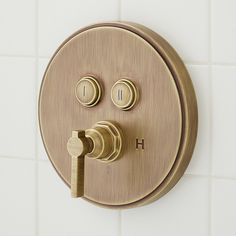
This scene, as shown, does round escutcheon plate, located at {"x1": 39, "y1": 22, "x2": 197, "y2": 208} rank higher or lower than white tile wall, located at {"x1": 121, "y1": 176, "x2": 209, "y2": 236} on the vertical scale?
higher

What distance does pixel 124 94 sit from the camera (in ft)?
2.77

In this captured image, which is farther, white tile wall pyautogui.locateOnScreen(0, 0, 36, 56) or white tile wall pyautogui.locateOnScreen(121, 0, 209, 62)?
white tile wall pyautogui.locateOnScreen(0, 0, 36, 56)

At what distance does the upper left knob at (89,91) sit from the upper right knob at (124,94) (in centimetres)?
3

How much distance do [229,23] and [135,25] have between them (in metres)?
0.12

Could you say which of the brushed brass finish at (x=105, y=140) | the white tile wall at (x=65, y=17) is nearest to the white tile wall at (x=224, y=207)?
the brushed brass finish at (x=105, y=140)

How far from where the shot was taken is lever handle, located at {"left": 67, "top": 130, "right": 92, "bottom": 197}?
0.82 m

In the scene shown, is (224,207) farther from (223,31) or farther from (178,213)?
(223,31)

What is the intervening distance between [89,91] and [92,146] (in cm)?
8

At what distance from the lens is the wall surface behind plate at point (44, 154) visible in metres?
0.82

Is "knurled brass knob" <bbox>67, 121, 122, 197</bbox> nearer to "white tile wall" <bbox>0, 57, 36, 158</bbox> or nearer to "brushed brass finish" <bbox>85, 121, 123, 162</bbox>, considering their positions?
"brushed brass finish" <bbox>85, 121, 123, 162</bbox>

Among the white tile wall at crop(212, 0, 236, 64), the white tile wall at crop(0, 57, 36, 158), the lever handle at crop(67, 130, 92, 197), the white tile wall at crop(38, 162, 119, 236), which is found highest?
the white tile wall at crop(212, 0, 236, 64)

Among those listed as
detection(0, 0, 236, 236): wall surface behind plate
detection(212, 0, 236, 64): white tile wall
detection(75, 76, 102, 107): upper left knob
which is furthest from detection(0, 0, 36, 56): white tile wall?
detection(212, 0, 236, 64): white tile wall

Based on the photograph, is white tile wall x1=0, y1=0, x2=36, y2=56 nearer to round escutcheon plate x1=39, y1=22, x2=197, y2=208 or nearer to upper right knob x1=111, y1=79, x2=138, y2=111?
round escutcheon plate x1=39, y1=22, x2=197, y2=208

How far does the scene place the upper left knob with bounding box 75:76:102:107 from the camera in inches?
34.2
